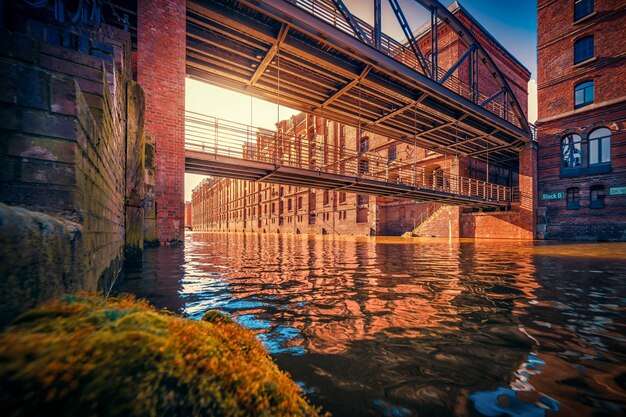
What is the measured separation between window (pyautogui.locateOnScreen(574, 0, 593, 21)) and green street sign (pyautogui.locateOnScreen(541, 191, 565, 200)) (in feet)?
31.8

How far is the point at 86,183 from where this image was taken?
68.1 inches

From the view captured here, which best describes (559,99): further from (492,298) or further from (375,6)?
(492,298)

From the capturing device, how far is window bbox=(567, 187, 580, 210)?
15297mm

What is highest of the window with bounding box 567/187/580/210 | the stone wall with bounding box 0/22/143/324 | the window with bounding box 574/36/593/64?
the window with bounding box 574/36/593/64

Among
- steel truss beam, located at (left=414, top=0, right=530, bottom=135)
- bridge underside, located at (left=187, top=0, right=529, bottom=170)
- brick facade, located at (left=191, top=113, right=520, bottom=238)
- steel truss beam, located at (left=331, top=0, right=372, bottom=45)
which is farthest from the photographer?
brick facade, located at (left=191, top=113, right=520, bottom=238)

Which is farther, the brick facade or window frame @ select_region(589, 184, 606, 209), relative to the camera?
the brick facade

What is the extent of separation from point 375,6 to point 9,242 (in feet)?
35.8

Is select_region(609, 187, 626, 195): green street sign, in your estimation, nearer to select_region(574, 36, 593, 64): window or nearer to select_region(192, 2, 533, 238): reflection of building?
select_region(192, 2, 533, 238): reflection of building

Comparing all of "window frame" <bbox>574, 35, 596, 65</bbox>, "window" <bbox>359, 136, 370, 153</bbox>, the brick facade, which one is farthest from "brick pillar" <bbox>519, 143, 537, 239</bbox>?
"window" <bbox>359, 136, 370, 153</bbox>

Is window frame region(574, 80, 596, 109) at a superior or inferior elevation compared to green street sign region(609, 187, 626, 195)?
superior

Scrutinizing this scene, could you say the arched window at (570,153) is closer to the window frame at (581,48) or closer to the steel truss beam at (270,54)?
the window frame at (581,48)

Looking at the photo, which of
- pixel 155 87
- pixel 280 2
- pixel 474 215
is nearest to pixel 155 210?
pixel 155 87

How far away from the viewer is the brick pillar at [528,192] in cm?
1644

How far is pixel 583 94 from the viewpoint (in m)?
15.4
